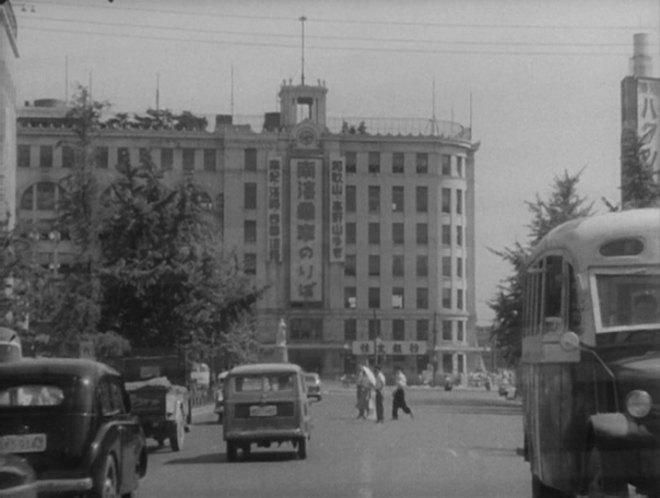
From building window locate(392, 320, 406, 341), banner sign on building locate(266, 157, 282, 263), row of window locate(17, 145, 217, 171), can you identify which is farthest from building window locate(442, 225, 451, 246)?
row of window locate(17, 145, 217, 171)

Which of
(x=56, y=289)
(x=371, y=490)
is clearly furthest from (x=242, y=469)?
(x=56, y=289)

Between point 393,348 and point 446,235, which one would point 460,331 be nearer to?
point 393,348

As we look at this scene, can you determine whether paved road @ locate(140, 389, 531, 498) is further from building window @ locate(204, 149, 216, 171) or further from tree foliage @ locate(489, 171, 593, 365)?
building window @ locate(204, 149, 216, 171)

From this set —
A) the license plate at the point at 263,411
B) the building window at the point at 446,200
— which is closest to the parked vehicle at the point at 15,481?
the license plate at the point at 263,411

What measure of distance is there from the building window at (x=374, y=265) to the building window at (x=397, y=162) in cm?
756

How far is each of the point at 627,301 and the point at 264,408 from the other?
14144mm

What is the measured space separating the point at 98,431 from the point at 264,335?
321ft

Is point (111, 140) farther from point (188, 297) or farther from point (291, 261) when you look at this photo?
point (188, 297)

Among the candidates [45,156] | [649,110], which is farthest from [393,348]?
[649,110]

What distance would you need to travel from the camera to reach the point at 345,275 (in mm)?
114625

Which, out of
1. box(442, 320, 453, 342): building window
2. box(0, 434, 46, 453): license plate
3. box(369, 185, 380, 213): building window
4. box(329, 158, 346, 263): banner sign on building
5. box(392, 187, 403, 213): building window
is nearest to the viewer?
box(0, 434, 46, 453): license plate

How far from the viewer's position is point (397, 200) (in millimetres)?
114938

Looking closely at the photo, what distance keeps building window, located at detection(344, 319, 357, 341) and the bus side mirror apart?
337 feet

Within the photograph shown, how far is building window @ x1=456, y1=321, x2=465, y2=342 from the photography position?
388 ft
